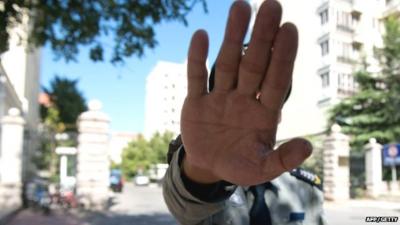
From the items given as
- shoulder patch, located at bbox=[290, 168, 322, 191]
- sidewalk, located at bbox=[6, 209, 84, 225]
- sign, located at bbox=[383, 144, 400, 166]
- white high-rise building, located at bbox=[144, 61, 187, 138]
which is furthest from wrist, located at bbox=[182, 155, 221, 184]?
sign, located at bbox=[383, 144, 400, 166]

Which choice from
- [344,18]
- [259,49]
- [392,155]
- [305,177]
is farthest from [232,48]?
[392,155]

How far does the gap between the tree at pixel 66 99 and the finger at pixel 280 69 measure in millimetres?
31720

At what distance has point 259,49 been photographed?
93 cm

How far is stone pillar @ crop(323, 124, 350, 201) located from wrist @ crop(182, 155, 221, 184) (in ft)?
50.7

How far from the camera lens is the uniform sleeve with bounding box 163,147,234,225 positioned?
1167 millimetres

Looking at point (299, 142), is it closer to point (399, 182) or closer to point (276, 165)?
point (276, 165)

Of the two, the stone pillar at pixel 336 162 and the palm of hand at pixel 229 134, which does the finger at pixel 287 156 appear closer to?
the palm of hand at pixel 229 134

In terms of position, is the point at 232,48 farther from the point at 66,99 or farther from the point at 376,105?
the point at 66,99

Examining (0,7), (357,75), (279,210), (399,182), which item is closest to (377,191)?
(399,182)

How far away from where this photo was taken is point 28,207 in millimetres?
12477

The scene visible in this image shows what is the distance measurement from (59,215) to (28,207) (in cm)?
124

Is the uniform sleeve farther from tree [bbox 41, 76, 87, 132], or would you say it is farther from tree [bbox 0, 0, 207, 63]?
tree [bbox 41, 76, 87, 132]

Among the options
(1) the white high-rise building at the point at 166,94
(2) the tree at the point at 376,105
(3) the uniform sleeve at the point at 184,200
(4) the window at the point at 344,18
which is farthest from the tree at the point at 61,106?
(3) the uniform sleeve at the point at 184,200

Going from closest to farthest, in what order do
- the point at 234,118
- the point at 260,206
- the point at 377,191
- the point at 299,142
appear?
the point at 299,142 < the point at 234,118 < the point at 260,206 < the point at 377,191
